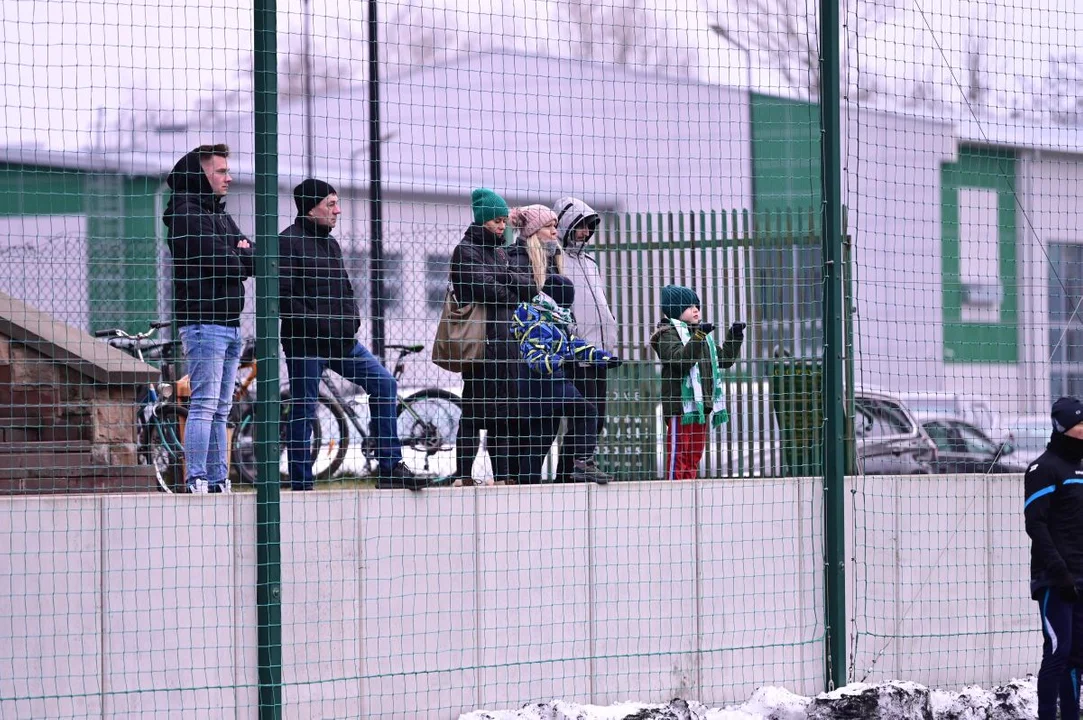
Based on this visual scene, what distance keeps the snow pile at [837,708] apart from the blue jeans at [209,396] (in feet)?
5.07

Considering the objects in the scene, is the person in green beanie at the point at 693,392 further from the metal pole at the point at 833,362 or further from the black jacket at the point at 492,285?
the black jacket at the point at 492,285

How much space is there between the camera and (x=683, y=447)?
760cm

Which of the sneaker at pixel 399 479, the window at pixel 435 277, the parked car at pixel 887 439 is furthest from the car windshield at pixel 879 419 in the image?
the sneaker at pixel 399 479

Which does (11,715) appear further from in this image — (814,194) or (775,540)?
(814,194)

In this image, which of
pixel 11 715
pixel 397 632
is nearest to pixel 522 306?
pixel 397 632

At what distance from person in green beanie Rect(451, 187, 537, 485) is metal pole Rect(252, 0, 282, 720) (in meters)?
1.02

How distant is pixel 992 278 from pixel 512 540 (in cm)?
316

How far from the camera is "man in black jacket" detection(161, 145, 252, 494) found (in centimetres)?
647

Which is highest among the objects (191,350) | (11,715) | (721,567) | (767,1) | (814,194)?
(767,1)

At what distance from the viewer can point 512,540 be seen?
661 centimetres

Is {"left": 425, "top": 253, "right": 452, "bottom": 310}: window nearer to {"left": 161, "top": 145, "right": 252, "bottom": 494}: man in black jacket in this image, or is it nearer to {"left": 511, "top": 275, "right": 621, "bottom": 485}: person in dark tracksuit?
{"left": 511, "top": 275, "right": 621, "bottom": 485}: person in dark tracksuit

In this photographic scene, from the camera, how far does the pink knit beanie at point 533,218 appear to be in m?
7.28

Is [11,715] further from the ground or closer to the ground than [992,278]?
closer to the ground

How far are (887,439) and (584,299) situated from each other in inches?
112
